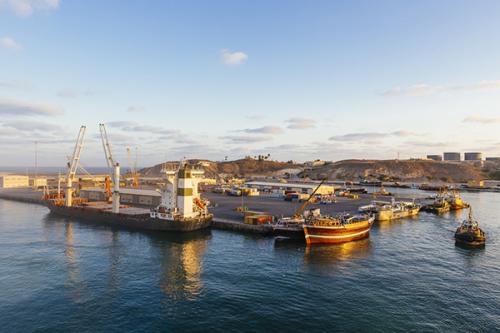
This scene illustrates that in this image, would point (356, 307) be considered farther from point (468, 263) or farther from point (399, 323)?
point (468, 263)

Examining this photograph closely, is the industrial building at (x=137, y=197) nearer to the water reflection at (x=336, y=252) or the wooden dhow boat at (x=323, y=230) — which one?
the wooden dhow boat at (x=323, y=230)

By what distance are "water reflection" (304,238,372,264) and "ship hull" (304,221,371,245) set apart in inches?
36.0

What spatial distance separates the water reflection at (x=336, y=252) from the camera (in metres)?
49.1

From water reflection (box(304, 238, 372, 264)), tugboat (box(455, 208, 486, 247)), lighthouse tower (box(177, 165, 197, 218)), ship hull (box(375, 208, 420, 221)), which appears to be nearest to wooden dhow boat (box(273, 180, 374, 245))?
water reflection (box(304, 238, 372, 264))

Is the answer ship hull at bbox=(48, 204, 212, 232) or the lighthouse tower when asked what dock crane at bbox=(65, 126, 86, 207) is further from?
the lighthouse tower

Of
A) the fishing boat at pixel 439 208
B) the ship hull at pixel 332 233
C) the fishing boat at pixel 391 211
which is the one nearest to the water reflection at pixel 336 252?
the ship hull at pixel 332 233

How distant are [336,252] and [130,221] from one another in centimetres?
4569

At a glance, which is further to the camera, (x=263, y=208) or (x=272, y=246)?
(x=263, y=208)

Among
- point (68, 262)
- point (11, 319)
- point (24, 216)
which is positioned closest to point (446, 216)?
point (68, 262)

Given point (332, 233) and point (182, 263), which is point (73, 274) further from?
point (332, 233)

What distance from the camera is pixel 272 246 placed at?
5619cm

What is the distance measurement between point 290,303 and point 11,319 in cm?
2606

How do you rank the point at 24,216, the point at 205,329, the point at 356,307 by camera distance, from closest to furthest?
the point at 205,329 → the point at 356,307 → the point at 24,216

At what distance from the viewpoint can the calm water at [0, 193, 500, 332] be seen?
95.5 feet
